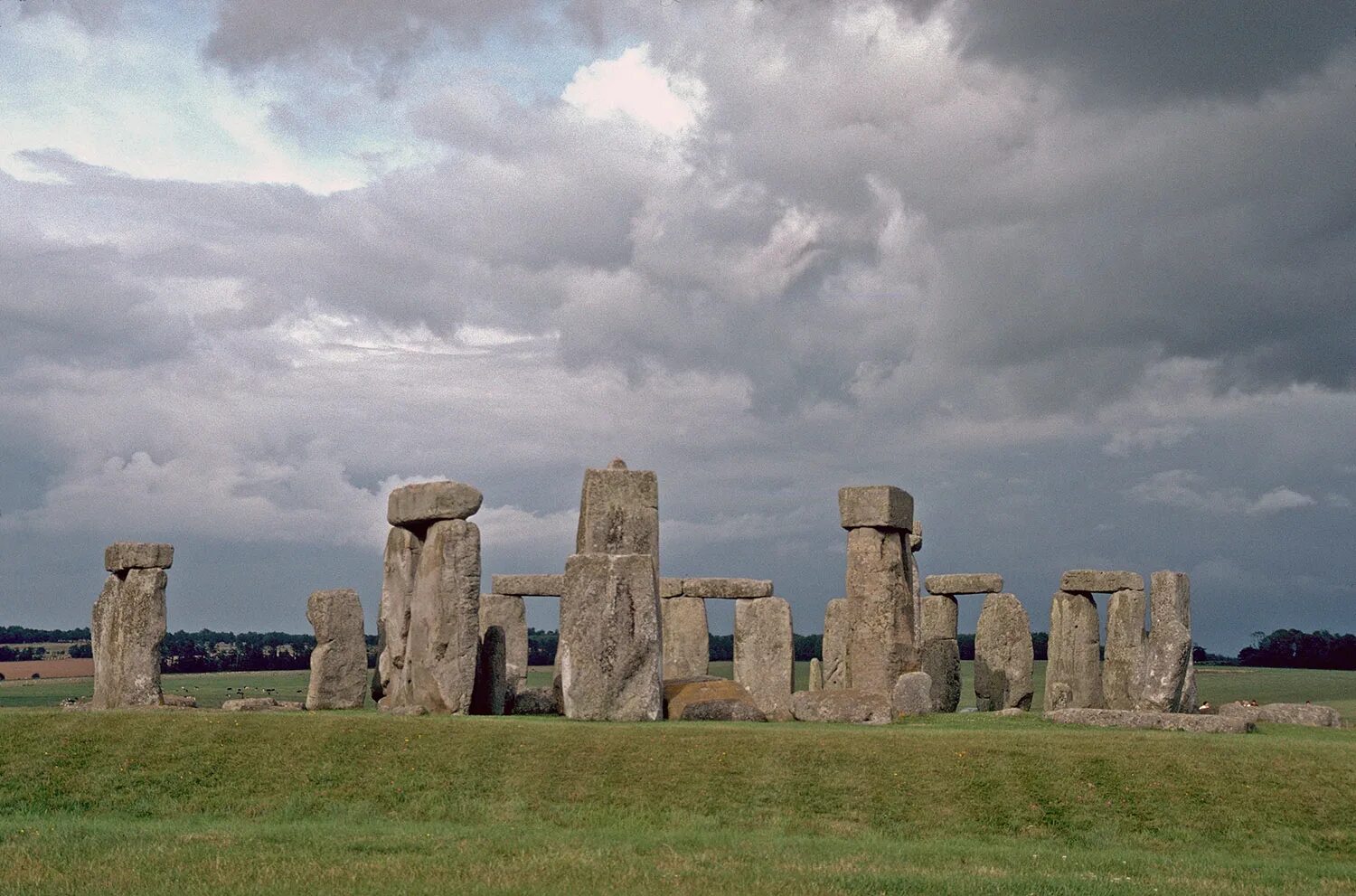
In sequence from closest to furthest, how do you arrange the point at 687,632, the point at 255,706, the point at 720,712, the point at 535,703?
the point at 720,712, the point at 535,703, the point at 255,706, the point at 687,632

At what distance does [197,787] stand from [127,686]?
7.87m

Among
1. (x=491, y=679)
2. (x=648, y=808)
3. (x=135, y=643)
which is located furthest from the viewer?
(x=135, y=643)

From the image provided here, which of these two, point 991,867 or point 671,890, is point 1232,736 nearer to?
point 991,867

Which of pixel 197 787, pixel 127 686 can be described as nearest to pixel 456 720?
pixel 197 787

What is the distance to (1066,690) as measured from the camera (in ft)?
108

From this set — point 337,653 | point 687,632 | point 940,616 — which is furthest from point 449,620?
point 940,616

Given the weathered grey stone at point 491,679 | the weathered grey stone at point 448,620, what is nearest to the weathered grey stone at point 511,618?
the weathered grey stone at point 491,679

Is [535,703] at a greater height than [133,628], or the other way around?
[133,628]

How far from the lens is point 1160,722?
23.9 meters

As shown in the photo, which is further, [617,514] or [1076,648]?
[1076,648]

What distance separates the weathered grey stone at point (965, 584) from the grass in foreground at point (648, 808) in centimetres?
1390

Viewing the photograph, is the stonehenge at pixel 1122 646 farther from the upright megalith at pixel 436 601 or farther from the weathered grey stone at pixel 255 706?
the weathered grey stone at pixel 255 706

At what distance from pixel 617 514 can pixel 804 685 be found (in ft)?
93.6

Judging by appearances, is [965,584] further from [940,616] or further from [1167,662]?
[1167,662]
